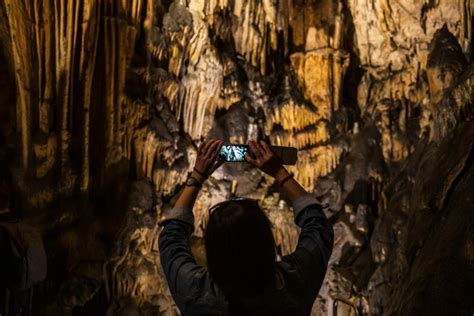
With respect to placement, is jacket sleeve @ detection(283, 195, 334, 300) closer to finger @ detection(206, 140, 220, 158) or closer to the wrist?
the wrist

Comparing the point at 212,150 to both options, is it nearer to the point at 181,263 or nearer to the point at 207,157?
the point at 207,157

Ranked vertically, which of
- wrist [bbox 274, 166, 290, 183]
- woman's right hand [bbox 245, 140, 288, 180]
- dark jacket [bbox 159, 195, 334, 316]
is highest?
woman's right hand [bbox 245, 140, 288, 180]

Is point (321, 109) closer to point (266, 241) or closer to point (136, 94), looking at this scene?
point (136, 94)

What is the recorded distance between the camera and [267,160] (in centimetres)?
151

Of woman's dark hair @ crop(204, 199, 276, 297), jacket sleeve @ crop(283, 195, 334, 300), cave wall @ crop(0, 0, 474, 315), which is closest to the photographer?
woman's dark hair @ crop(204, 199, 276, 297)

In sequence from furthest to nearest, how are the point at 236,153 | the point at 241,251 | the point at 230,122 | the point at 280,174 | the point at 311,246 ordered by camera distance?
the point at 230,122 → the point at 236,153 → the point at 280,174 → the point at 311,246 → the point at 241,251

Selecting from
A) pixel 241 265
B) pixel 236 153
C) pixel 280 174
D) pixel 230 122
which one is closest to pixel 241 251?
pixel 241 265

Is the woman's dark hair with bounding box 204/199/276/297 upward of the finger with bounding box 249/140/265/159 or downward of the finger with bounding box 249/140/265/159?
downward

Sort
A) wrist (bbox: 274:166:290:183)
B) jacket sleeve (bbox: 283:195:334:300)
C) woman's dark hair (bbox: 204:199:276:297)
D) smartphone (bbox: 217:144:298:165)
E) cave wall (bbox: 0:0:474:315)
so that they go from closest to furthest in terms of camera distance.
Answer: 1. woman's dark hair (bbox: 204:199:276:297)
2. jacket sleeve (bbox: 283:195:334:300)
3. wrist (bbox: 274:166:290:183)
4. smartphone (bbox: 217:144:298:165)
5. cave wall (bbox: 0:0:474:315)

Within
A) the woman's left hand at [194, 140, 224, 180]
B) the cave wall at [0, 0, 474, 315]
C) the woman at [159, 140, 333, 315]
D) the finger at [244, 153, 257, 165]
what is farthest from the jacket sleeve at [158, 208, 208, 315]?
the cave wall at [0, 0, 474, 315]

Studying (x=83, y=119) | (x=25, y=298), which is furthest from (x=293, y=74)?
(x=25, y=298)

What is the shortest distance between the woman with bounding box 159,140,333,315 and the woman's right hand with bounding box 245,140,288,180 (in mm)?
167

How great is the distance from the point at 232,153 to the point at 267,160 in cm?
16

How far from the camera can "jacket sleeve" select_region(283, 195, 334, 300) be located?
4.28ft
